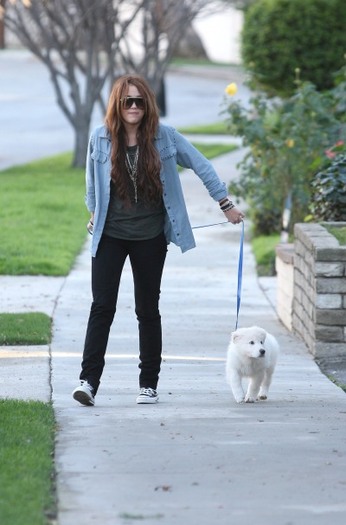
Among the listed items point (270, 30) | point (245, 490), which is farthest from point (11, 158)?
point (245, 490)

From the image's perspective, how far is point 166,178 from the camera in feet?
22.5

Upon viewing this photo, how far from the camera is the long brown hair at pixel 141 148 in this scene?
675 cm

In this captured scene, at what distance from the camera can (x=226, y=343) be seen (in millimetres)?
9672

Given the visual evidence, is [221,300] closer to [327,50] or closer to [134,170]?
[134,170]

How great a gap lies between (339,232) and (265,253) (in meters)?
4.62

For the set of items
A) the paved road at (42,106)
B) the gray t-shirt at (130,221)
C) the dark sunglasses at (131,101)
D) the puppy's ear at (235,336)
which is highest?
the dark sunglasses at (131,101)

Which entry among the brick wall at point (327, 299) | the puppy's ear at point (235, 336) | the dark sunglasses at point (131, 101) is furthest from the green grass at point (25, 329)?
the dark sunglasses at point (131, 101)

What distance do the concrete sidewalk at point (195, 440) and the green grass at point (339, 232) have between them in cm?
86

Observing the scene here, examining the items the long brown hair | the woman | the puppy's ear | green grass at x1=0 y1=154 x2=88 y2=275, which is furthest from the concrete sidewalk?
green grass at x1=0 y1=154 x2=88 y2=275

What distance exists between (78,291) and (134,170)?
207 inches

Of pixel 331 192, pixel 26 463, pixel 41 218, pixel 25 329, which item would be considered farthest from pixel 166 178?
pixel 41 218

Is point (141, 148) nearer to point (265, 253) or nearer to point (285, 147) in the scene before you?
point (265, 253)

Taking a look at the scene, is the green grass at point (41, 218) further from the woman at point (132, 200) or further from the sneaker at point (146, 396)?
the woman at point (132, 200)

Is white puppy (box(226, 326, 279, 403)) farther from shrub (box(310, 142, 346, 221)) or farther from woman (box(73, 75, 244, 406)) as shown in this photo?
shrub (box(310, 142, 346, 221))
